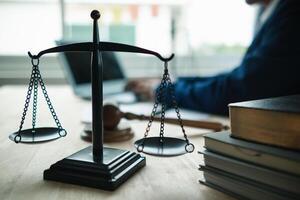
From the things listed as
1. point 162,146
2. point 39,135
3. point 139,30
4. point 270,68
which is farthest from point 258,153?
point 139,30

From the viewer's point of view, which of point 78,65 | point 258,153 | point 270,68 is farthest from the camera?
point 78,65

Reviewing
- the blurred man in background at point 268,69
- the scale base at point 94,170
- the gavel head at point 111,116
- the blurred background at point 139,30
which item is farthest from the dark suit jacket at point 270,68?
the blurred background at point 139,30

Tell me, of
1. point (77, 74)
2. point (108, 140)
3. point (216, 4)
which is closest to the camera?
point (108, 140)

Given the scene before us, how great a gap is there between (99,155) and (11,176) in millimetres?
147

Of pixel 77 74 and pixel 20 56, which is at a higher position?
pixel 20 56

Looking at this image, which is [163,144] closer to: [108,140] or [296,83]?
[108,140]

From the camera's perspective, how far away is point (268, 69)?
3.44 ft

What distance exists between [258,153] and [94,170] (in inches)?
9.7

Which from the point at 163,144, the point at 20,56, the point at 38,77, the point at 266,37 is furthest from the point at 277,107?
the point at 20,56

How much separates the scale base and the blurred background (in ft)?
5.62

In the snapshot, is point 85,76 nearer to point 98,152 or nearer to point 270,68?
point 270,68

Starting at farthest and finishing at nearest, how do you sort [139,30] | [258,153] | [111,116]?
[139,30]
[111,116]
[258,153]

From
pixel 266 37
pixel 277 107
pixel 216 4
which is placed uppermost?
pixel 216 4

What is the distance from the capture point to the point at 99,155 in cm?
58
